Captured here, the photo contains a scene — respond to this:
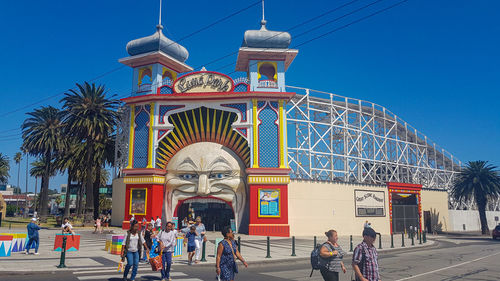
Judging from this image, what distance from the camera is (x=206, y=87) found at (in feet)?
112

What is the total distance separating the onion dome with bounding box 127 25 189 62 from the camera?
3481 cm

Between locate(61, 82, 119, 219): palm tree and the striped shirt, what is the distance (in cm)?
3712

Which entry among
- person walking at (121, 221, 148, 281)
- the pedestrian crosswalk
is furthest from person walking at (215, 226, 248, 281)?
the pedestrian crosswalk

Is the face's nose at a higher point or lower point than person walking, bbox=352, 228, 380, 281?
higher

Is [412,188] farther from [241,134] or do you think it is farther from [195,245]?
[195,245]

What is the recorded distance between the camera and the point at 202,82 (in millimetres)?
34219

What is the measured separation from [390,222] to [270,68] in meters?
19.3

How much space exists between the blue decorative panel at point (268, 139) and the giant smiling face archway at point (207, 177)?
217 cm

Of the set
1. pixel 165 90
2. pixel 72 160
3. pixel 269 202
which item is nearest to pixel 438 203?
pixel 269 202

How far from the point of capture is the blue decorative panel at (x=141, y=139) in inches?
1329

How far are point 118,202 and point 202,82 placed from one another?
14556mm

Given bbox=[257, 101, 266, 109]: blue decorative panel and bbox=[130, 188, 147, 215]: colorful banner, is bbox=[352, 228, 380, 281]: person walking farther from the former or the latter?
bbox=[130, 188, 147, 215]: colorful banner

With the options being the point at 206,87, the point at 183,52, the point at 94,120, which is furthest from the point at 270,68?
the point at 94,120

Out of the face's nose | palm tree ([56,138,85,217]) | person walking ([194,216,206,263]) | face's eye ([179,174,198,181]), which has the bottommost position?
person walking ([194,216,206,263])
